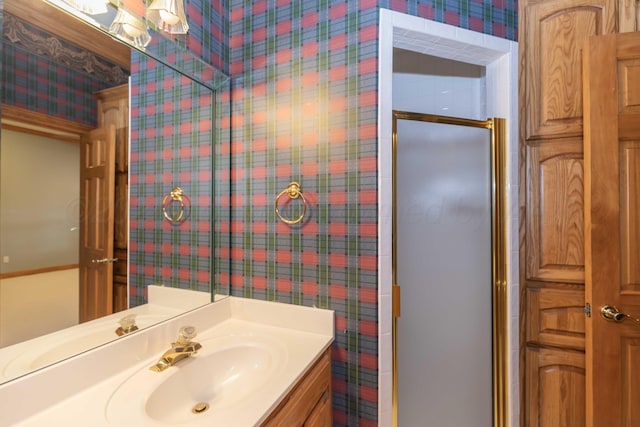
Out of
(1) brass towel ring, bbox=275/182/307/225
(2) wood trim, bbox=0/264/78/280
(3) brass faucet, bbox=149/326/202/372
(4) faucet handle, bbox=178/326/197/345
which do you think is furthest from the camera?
(1) brass towel ring, bbox=275/182/307/225

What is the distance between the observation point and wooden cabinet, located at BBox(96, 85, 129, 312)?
1000mm

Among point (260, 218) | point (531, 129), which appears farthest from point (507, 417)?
point (260, 218)

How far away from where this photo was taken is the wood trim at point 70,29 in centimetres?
78

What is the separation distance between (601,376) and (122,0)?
2.30m

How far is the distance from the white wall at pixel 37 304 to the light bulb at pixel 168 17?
90cm

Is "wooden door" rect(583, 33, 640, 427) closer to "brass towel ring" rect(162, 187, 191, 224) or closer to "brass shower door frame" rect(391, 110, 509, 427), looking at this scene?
"brass shower door frame" rect(391, 110, 509, 427)

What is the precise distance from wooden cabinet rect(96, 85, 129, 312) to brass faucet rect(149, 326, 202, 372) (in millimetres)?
221

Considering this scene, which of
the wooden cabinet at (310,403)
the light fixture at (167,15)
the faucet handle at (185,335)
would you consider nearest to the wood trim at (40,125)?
the light fixture at (167,15)

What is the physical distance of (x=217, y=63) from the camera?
1.43 metres

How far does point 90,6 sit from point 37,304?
898 mm

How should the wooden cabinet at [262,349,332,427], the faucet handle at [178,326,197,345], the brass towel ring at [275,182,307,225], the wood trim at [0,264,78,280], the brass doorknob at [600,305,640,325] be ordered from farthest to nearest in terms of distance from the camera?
the brass towel ring at [275,182,307,225] → the brass doorknob at [600,305,640,325] → the faucet handle at [178,326,197,345] → the wooden cabinet at [262,349,332,427] → the wood trim at [0,264,78,280]

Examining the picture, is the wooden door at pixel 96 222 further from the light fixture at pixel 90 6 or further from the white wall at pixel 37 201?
the light fixture at pixel 90 6

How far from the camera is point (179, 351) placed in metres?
1.02

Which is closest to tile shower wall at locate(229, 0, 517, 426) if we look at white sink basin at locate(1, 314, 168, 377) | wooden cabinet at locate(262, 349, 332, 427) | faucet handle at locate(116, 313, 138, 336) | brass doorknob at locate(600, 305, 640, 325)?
wooden cabinet at locate(262, 349, 332, 427)
